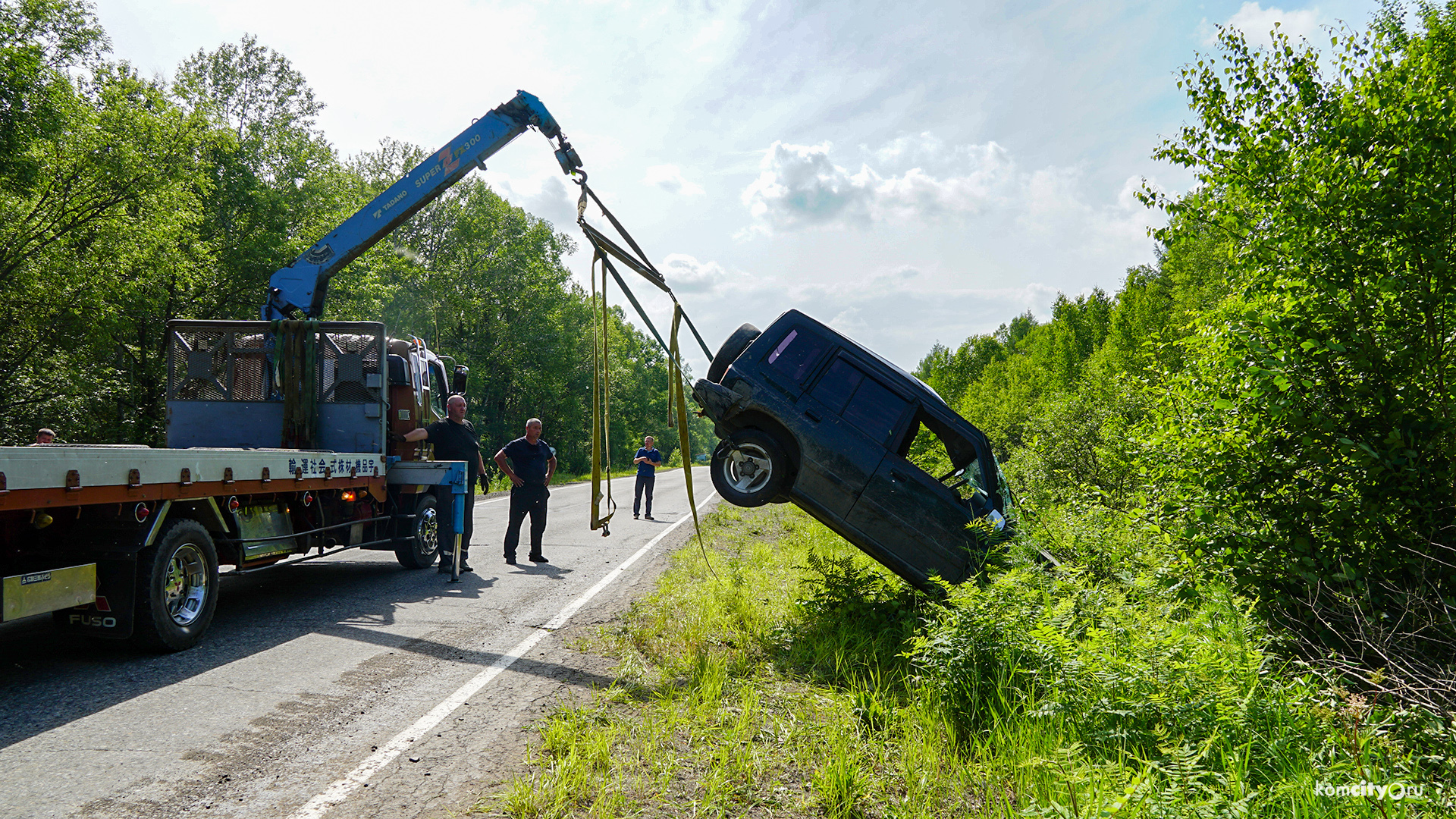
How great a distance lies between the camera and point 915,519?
593 cm

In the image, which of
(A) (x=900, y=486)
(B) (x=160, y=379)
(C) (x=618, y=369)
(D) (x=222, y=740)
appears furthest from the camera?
(C) (x=618, y=369)

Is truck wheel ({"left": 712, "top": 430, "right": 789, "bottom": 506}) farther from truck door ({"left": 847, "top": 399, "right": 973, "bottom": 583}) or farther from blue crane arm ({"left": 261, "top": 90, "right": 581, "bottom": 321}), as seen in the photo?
blue crane arm ({"left": 261, "top": 90, "right": 581, "bottom": 321})

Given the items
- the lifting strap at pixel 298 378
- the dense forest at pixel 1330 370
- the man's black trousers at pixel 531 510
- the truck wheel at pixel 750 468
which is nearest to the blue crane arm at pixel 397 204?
the lifting strap at pixel 298 378

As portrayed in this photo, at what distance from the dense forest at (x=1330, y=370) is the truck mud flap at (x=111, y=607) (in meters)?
7.01

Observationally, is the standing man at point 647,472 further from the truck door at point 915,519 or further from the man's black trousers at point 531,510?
the truck door at point 915,519

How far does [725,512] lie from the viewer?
16266 mm

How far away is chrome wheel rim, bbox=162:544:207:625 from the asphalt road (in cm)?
27

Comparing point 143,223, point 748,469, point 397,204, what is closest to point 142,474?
point 748,469

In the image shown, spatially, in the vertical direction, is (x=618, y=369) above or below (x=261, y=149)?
below

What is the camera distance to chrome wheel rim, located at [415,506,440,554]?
8.54 m

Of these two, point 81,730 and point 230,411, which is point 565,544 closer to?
point 230,411

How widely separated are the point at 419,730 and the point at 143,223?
2102 cm

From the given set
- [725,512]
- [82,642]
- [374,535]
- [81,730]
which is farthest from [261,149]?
[81,730]

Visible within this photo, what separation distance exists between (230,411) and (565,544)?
186 inches
